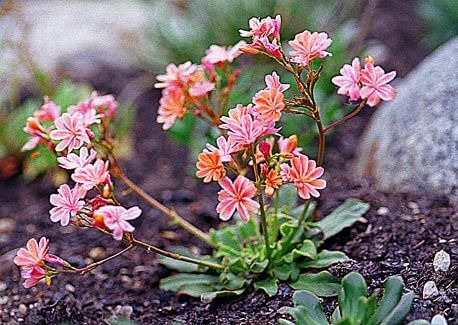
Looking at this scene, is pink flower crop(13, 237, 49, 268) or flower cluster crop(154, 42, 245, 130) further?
flower cluster crop(154, 42, 245, 130)

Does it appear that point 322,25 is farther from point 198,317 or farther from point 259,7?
point 198,317

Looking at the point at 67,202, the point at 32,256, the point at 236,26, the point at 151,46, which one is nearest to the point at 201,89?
the point at 67,202

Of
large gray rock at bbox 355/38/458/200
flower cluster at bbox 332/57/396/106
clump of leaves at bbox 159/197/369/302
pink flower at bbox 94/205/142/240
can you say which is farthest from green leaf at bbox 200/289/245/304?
large gray rock at bbox 355/38/458/200

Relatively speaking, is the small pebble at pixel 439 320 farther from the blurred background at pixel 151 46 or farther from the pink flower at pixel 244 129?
the blurred background at pixel 151 46

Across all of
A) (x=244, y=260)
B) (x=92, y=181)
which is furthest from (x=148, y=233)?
(x=92, y=181)

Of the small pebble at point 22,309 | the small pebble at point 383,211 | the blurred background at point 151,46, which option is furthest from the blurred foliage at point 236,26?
the small pebble at point 22,309

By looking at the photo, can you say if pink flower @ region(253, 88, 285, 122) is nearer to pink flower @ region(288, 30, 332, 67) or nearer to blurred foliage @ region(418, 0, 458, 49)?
pink flower @ region(288, 30, 332, 67)
